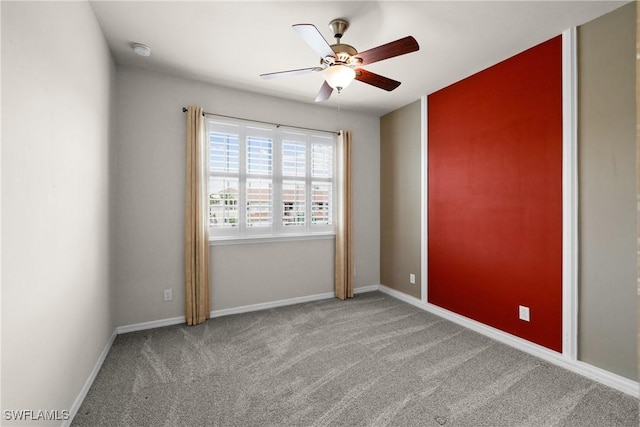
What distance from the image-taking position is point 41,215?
1367 mm

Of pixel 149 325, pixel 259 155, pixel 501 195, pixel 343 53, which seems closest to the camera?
pixel 343 53

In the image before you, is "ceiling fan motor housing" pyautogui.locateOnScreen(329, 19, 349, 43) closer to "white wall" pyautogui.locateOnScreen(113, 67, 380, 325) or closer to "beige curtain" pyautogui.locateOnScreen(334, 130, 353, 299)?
"white wall" pyautogui.locateOnScreen(113, 67, 380, 325)

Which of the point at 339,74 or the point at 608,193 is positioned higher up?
the point at 339,74

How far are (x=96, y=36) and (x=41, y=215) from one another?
161 cm

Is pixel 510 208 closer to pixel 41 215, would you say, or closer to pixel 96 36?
pixel 41 215

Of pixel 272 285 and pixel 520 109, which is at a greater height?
pixel 520 109

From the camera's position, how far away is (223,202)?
3.37 m

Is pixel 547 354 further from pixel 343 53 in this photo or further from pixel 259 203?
pixel 259 203

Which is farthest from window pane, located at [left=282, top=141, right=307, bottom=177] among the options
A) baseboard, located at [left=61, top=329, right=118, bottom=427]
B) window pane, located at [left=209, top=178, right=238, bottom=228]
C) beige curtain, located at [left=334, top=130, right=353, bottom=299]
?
baseboard, located at [left=61, top=329, right=118, bottom=427]

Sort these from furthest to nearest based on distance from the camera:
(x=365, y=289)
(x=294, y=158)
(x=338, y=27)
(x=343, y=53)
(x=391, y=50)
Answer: (x=365, y=289) < (x=294, y=158) < (x=338, y=27) < (x=343, y=53) < (x=391, y=50)

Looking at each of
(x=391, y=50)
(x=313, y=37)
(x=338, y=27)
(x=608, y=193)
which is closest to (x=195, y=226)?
(x=313, y=37)

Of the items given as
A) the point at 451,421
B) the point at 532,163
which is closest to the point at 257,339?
the point at 451,421

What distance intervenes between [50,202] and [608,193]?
351cm

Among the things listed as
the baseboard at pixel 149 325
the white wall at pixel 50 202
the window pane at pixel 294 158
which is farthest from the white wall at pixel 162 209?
the white wall at pixel 50 202
